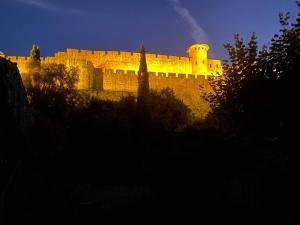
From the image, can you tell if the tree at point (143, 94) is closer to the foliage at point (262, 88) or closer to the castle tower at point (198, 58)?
the foliage at point (262, 88)

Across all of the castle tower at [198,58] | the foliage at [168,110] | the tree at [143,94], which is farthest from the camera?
the castle tower at [198,58]

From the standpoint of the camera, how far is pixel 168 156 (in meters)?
24.8

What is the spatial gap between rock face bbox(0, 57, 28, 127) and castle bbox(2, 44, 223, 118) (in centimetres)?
1820

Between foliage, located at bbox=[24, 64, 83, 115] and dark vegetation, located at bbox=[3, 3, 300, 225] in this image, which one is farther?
foliage, located at bbox=[24, 64, 83, 115]

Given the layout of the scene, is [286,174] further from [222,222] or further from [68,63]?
[68,63]

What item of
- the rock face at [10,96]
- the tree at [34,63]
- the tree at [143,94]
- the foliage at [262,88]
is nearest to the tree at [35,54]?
the tree at [34,63]

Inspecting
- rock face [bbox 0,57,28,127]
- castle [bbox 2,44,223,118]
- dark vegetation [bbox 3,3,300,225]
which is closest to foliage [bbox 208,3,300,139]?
dark vegetation [bbox 3,3,300,225]

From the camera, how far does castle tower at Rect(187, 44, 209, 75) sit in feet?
178

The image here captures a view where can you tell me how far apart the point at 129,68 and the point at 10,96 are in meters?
32.4

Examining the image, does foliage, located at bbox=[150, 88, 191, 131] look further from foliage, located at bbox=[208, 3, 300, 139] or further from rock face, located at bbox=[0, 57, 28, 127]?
foliage, located at bbox=[208, 3, 300, 139]

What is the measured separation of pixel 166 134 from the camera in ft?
95.4

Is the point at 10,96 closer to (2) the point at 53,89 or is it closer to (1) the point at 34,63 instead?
(2) the point at 53,89

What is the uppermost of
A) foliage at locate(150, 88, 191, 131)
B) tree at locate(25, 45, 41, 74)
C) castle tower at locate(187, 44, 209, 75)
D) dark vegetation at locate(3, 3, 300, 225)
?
castle tower at locate(187, 44, 209, 75)

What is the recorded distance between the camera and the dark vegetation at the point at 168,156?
45.2 ft
